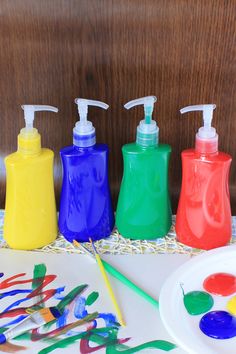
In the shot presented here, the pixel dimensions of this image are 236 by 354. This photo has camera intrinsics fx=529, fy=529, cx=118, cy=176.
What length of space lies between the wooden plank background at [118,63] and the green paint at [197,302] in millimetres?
224

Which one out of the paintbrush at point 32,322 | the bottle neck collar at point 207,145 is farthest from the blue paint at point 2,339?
the bottle neck collar at point 207,145

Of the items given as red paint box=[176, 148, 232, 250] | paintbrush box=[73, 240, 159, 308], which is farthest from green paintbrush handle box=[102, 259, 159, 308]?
red paint box=[176, 148, 232, 250]

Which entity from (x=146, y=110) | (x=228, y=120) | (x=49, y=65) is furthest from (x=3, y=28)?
(x=228, y=120)

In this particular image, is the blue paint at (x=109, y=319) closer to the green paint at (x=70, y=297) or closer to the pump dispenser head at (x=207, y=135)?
the green paint at (x=70, y=297)

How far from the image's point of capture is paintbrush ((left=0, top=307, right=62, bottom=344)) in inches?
21.4

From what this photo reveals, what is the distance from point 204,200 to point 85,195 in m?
0.15

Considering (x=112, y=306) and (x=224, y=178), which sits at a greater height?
(x=224, y=178)

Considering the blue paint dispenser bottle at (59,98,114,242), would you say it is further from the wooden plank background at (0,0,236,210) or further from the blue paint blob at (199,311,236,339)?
the blue paint blob at (199,311,236,339)

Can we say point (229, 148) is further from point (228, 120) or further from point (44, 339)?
point (44, 339)

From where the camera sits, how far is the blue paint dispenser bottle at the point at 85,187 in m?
0.65

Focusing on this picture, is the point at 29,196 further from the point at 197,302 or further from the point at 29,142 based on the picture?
the point at 197,302

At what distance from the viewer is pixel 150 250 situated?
678 millimetres

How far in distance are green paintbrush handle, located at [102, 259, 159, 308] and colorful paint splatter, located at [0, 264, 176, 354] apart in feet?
0.12

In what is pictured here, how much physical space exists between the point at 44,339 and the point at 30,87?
34 centimetres
